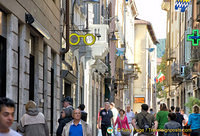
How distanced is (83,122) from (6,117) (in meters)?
6.13

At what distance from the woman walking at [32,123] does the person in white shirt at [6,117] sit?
5.27 m

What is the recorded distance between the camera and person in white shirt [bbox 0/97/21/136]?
482 cm

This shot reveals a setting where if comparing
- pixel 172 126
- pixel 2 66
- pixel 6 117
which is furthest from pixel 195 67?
pixel 6 117

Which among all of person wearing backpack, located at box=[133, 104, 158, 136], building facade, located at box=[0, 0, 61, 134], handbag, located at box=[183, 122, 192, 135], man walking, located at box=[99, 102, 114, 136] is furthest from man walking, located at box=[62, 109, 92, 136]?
man walking, located at box=[99, 102, 114, 136]

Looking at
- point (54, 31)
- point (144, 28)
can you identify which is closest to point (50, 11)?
point (54, 31)

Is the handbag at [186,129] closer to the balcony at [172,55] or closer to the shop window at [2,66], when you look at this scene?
the shop window at [2,66]

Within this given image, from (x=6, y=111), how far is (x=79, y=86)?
68.9 feet

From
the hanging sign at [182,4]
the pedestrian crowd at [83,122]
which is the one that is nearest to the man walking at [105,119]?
the pedestrian crowd at [83,122]

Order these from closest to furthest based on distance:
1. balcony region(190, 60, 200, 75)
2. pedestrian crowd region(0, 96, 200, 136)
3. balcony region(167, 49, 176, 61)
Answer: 1. pedestrian crowd region(0, 96, 200, 136)
2. balcony region(190, 60, 200, 75)
3. balcony region(167, 49, 176, 61)

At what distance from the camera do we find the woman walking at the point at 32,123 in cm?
1024

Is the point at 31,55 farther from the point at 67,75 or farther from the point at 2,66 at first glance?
the point at 67,75

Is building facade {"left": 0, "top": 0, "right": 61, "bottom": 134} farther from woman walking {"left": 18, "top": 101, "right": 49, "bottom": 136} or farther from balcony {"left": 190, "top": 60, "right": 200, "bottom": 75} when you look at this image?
balcony {"left": 190, "top": 60, "right": 200, "bottom": 75}

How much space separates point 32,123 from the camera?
1028 cm

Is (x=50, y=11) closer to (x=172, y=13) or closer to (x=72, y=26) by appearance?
(x=72, y=26)
